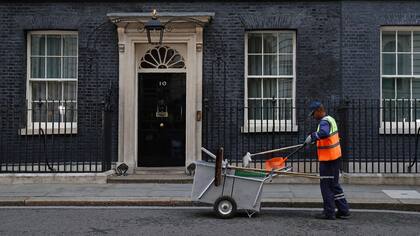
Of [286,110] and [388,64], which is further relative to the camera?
[388,64]

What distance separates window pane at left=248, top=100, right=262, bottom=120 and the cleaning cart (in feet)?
15.4

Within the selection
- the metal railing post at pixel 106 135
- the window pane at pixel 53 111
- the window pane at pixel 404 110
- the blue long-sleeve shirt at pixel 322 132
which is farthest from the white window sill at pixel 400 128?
the window pane at pixel 53 111

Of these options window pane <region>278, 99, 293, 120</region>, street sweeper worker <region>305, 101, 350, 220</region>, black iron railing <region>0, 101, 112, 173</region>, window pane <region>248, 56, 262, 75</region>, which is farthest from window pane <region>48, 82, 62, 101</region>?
street sweeper worker <region>305, 101, 350, 220</region>

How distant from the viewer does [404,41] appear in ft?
43.0

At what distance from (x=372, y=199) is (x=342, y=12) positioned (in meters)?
4.99

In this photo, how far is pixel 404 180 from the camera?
454 inches

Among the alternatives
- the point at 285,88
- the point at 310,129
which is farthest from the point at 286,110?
the point at 310,129

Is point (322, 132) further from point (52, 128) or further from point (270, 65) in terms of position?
point (52, 128)

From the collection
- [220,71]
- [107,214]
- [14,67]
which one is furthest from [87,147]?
[107,214]

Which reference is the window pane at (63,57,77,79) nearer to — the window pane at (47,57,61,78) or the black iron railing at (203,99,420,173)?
the window pane at (47,57,61,78)

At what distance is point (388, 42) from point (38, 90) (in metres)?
8.40

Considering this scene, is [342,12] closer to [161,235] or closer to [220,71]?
[220,71]

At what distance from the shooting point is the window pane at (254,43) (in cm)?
1327

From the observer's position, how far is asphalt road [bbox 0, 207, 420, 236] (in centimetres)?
743
